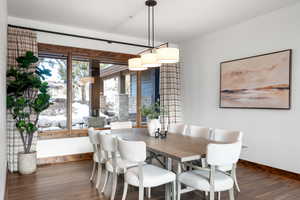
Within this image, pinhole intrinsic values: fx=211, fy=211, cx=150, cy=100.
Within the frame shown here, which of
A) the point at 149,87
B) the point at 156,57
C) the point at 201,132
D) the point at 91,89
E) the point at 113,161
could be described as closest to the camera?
the point at 113,161

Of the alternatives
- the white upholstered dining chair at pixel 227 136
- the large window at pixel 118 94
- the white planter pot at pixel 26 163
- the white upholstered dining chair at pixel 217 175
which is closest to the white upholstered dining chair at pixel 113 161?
the white upholstered dining chair at pixel 217 175

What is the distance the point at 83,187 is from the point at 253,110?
3400 millimetres

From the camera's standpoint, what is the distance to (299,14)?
11.5 feet

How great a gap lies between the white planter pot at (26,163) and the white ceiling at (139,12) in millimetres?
2633

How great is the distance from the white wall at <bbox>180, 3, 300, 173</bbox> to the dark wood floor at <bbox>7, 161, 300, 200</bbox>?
467 mm

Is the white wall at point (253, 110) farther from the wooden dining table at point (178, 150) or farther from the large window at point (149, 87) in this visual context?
the wooden dining table at point (178, 150)

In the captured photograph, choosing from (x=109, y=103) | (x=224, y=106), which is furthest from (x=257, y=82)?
(x=109, y=103)

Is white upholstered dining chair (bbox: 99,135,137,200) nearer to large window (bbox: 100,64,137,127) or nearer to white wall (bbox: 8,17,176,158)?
white wall (bbox: 8,17,176,158)

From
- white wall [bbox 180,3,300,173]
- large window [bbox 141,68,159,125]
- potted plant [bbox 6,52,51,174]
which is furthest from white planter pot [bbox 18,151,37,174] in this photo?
white wall [bbox 180,3,300,173]

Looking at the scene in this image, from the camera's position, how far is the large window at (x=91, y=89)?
465 cm

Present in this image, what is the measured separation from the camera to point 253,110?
418cm

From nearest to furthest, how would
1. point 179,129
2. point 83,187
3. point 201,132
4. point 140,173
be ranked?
1. point 140,173
2. point 83,187
3. point 201,132
4. point 179,129

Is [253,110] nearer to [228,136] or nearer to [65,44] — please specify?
[228,136]

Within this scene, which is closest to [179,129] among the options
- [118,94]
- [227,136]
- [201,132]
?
[201,132]
